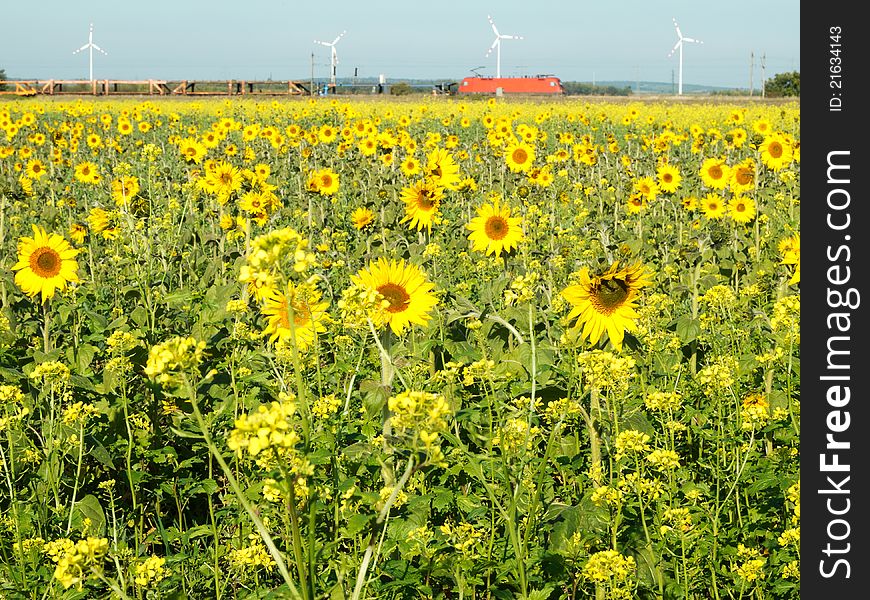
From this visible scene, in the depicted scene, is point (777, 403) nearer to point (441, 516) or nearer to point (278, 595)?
point (441, 516)

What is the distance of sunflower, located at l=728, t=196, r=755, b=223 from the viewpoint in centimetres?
846

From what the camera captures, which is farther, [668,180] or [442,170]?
[668,180]

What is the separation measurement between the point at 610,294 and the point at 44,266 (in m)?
3.18

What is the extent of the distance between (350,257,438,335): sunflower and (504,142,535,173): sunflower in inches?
268

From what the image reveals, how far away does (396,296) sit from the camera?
3.75m

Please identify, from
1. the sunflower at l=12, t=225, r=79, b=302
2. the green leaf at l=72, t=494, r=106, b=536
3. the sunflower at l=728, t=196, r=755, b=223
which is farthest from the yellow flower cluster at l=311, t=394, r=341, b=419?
the sunflower at l=728, t=196, r=755, b=223

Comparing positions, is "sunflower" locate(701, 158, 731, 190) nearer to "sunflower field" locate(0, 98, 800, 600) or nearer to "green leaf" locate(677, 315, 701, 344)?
"sunflower field" locate(0, 98, 800, 600)

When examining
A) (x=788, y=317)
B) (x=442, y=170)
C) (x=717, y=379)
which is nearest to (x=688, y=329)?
(x=788, y=317)

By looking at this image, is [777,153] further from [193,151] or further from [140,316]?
[140,316]

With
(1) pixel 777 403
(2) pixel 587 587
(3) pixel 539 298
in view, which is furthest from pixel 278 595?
(3) pixel 539 298

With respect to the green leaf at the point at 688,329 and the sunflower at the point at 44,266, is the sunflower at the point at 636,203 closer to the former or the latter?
the green leaf at the point at 688,329

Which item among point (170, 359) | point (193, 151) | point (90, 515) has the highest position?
point (193, 151)

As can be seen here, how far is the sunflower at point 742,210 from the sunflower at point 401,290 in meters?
5.46
